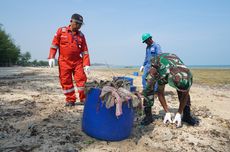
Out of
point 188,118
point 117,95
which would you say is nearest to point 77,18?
point 117,95

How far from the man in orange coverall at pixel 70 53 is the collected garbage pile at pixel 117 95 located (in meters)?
1.51

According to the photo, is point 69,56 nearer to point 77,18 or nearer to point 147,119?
point 77,18

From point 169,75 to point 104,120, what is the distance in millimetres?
1344

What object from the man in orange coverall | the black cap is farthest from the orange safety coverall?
A: the black cap

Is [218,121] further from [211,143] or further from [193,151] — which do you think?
[193,151]

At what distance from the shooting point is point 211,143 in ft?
11.0

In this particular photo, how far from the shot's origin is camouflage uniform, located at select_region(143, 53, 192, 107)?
360cm

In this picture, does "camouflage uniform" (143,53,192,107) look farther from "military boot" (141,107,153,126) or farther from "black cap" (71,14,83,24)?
"black cap" (71,14,83,24)

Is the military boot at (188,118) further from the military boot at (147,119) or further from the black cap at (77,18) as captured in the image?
the black cap at (77,18)

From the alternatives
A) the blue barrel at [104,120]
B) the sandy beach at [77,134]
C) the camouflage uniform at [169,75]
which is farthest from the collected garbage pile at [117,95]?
the camouflage uniform at [169,75]

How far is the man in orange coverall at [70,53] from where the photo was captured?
4.62m

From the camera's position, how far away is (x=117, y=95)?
2.89 meters

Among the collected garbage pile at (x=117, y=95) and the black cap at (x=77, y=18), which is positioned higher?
the black cap at (x=77, y=18)

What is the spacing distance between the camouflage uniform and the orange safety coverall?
1.53 m
